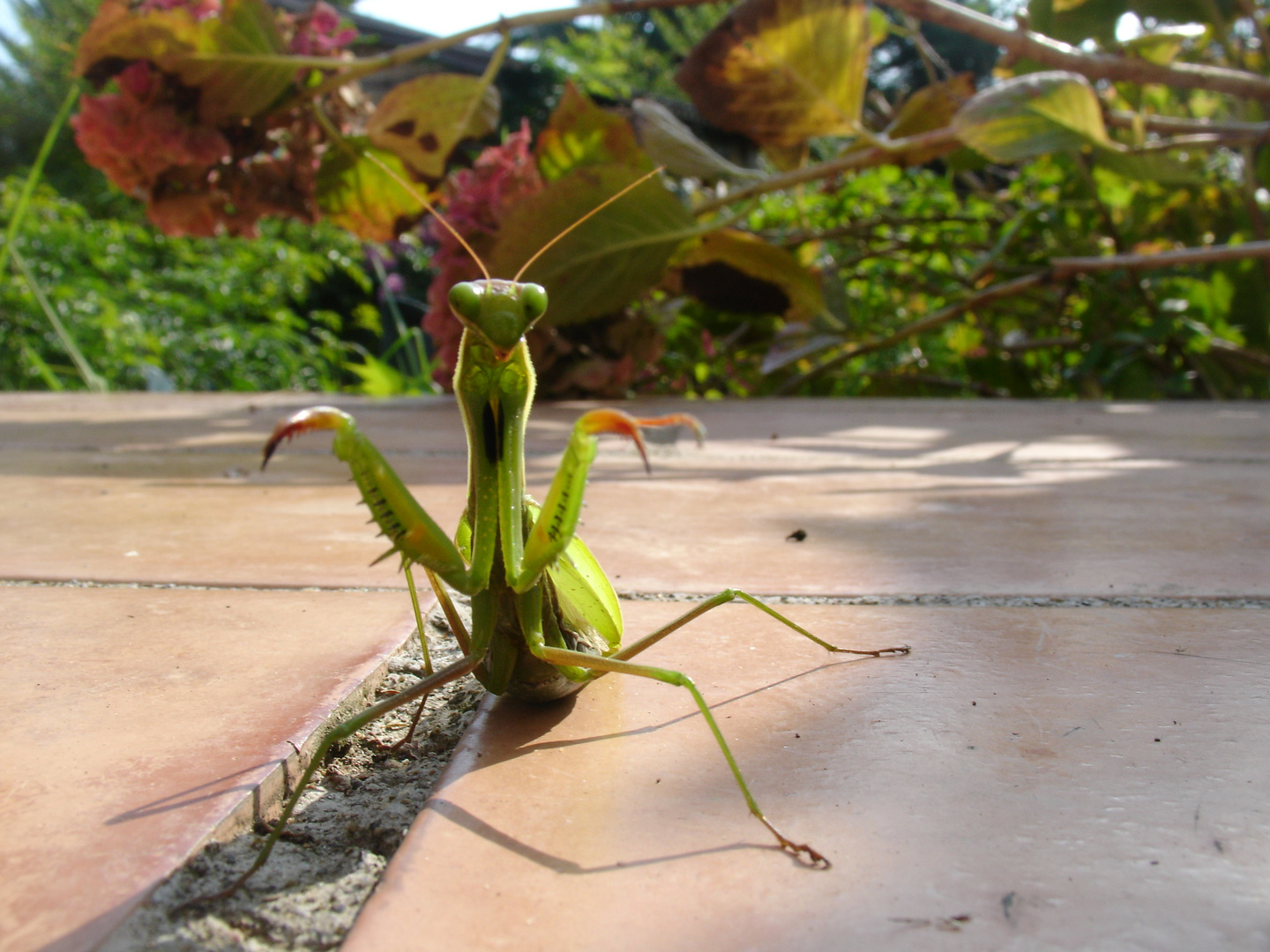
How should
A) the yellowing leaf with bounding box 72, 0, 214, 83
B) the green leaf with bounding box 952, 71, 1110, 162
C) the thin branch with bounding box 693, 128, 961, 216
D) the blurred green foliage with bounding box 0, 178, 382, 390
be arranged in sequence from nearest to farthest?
the green leaf with bounding box 952, 71, 1110, 162
the yellowing leaf with bounding box 72, 0, 214, 83
the thin branch with bounding box 693, 128, 961, 216
the blurred green foliage with bounding box 0, 178, 382, 390

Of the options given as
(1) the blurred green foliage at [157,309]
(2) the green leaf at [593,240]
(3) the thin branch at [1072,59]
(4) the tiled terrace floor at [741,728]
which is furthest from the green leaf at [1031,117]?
(1) the blurred green foliage at [157,309]

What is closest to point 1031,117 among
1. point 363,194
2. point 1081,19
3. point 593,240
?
point 1081,19

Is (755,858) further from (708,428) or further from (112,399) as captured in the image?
(112,399)

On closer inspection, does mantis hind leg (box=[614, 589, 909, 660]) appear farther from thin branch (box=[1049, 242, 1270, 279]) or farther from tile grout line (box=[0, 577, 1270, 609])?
thin branch (box=[1049, 242, 1270, 279])

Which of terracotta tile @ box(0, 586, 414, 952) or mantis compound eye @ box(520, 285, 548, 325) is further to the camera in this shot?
mantis compound eye @ box(520, 285, 548, 325)

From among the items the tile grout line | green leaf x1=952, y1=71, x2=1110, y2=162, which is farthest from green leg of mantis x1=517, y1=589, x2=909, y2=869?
green leaf x1=952, y1=71, x2=1110, y2=162

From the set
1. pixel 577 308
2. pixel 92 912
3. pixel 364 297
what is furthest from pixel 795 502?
pixel 364 297
